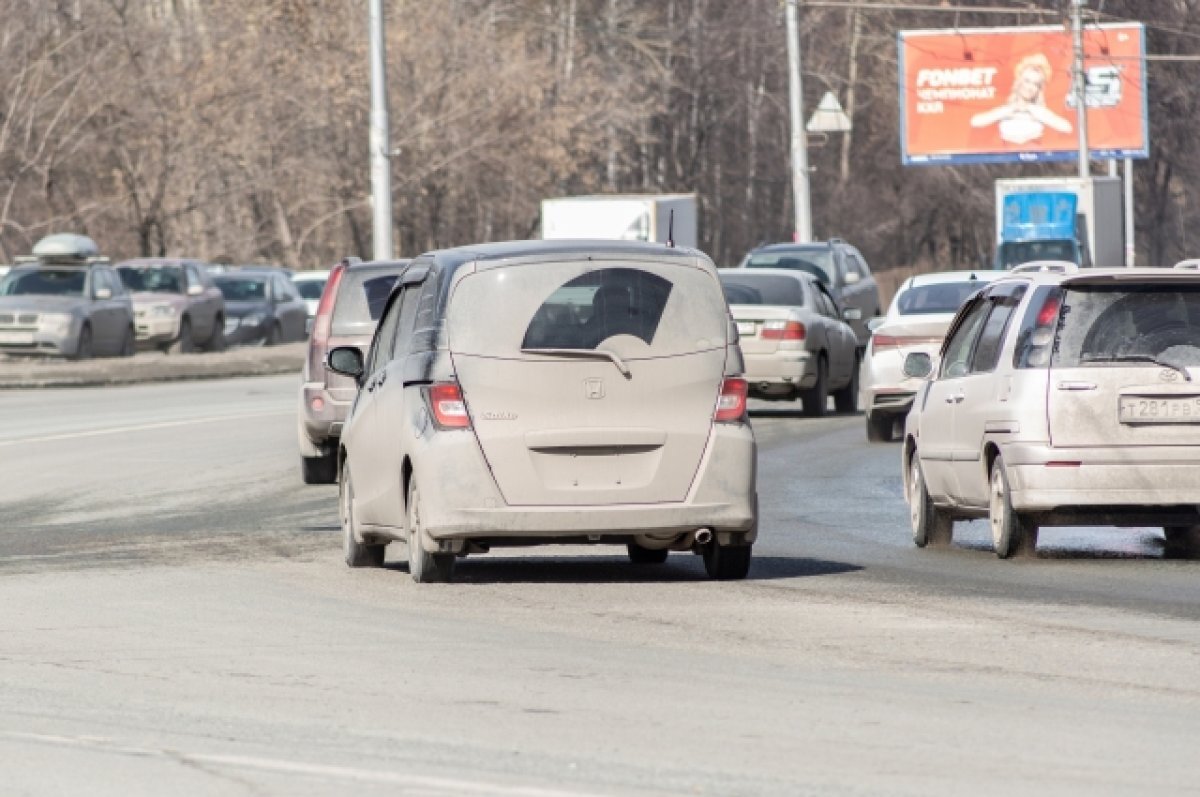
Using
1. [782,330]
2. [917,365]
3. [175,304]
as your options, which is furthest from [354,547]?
[175,304]

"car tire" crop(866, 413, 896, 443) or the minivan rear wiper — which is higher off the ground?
the minivan rear wiper

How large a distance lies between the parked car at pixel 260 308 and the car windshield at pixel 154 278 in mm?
2771

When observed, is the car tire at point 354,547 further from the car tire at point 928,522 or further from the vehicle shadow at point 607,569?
the car tire at point 928,522

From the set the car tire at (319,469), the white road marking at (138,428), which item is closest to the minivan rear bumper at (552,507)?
the car tire at (319,469)

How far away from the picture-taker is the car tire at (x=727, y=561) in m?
13.0

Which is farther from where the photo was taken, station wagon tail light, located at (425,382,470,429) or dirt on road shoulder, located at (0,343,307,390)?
dirt on road shoulder, located at (0,343,307,390)

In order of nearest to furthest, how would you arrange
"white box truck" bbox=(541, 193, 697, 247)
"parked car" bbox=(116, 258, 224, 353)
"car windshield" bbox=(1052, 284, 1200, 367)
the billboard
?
"car windshield" bbox=(1052, 284, 1200, 367), "parked car" bbox=(116, 258, 224, 353), "white box truck" bbox=(541, 193, 697, 247), the billboard

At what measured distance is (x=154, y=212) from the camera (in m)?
62.8

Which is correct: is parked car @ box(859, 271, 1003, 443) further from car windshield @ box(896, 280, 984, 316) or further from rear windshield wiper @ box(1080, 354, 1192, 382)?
rear windshield wiper @ box(1080, 354, 1192, 382)

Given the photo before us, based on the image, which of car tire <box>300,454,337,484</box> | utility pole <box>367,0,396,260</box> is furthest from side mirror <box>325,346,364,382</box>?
utility pole <box>367,0,396,260</box>

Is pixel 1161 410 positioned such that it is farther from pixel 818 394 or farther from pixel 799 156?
pixel 799 156

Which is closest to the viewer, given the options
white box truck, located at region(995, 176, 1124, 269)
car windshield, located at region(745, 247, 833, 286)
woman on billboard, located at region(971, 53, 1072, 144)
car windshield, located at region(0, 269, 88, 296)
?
car windshield, located at region(745, 247, 833, 286)

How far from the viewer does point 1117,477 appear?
13.9 metres

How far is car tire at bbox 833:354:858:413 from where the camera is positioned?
31.2m
